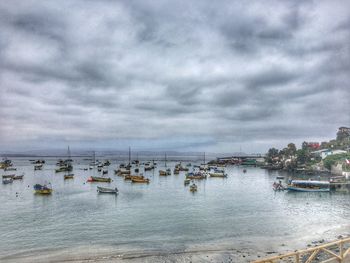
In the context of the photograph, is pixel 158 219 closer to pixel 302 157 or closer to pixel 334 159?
pixel 334 159

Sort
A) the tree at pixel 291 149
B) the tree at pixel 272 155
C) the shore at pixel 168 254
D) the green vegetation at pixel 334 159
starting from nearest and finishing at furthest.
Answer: the shore at pixel 168 254, the green vegetation at pixel 334 159, the tree at pixel 291 149, the tree at pixel 272 155

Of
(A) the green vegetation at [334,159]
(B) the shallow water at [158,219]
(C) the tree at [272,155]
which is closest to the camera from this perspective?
(B) the shallow water at [158,219]

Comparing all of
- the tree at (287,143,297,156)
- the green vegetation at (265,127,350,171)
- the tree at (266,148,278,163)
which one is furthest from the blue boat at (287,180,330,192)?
the tree at (266,148,278,163)

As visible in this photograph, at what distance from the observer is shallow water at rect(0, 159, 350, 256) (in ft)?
121

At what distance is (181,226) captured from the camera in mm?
42938

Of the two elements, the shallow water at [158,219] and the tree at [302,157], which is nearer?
the shallow water at [158,219]

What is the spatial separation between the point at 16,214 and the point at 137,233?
24.8 metres

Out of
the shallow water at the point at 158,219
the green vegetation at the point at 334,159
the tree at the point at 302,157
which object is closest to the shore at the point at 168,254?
the shallow water at the point at 158,219

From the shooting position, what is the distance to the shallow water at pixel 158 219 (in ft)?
121

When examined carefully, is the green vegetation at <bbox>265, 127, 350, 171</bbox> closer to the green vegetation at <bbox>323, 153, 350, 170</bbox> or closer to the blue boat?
the green vegetation at <bbox>323, 153, 350, 170</bbox>

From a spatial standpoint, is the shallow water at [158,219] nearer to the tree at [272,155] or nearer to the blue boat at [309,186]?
the blue boat at [309,186]

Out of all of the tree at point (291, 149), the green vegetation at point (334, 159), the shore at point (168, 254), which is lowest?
the shore at point (168, 254)

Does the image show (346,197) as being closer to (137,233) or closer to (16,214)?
(137,233)

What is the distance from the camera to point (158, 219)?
47562 millimetres
